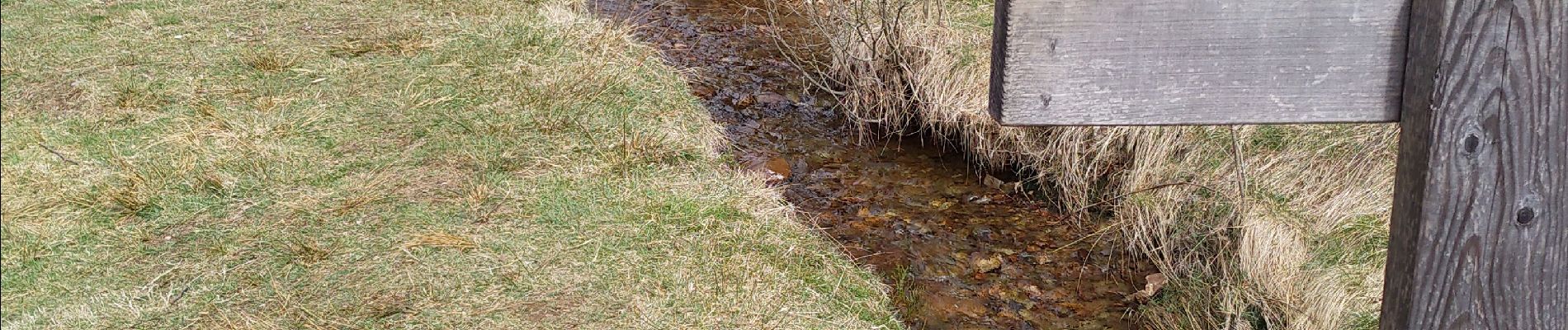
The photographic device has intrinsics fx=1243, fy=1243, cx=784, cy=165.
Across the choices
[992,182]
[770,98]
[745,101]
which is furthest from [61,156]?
[992,182]

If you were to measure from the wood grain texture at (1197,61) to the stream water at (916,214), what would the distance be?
247 centimetres

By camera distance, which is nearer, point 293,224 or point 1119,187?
point 293,224

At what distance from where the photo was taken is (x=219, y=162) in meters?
4.13

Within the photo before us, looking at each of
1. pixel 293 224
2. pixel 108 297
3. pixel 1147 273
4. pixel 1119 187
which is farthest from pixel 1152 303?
pixel 108 297

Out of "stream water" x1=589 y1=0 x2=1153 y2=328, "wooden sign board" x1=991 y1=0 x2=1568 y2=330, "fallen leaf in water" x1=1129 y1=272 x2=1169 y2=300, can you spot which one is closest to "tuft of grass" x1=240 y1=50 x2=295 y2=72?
"stream water" x1=589 y1=0 x2=1153 y2=328

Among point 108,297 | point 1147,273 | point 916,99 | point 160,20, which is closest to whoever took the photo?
point 108,297

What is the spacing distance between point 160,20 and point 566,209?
9.72 feet

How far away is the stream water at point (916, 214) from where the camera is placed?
3.90 m

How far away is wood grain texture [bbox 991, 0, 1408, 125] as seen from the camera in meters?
1.23

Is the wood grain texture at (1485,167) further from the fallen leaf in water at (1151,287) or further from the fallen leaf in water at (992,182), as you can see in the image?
the fallen leaf in water at (992,182)

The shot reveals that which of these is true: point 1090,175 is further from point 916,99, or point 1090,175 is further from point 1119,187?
point 916,99

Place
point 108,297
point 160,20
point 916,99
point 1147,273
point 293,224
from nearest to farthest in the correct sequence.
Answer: point 108,297
point 293,224
point 1147,273
point 916,99
point 160,20

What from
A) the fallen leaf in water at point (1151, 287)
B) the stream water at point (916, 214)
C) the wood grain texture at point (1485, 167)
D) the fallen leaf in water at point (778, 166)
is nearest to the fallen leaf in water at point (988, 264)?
the stream water at point (916, 214)

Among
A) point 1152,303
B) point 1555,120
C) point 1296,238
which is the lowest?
point 1152,303
